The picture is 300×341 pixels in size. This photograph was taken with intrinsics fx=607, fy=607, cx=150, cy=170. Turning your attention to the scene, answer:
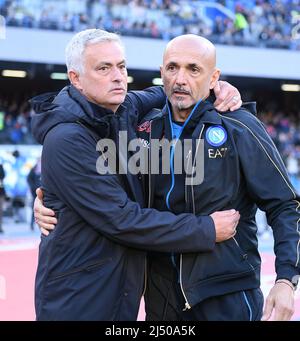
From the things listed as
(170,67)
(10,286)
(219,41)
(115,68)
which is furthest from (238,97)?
(219,41)

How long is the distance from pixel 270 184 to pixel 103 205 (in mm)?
782

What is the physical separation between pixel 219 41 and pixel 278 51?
95.9 inches

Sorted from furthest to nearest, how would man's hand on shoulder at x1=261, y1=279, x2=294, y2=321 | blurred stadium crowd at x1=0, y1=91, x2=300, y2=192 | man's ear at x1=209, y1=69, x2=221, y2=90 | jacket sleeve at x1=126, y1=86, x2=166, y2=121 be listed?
blurred stadium crowd at x1=0, y1=91, x2=300, y2=192 < jacket sleeve at x1=126, y1=86, x2=166, y2=121 < man's ear at x1=209, y1=69, x2=221, y2=90 < man's hand on shoulder at x1=261, y1=279, x2=294, y2=321

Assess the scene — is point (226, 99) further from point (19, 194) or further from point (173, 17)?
point (173, 17)

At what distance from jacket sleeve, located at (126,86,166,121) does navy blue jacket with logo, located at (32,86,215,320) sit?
511 millimetres

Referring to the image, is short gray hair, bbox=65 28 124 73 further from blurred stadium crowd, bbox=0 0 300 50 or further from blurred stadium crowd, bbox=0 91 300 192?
blurred stadium crowd, bbox=0 0 300 50

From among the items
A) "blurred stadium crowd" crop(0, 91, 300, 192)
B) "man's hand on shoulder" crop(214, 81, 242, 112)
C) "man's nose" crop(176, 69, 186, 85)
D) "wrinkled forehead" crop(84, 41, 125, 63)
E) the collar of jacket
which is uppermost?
"blurred stadium crowd" crop(0, 91, 300, 192)

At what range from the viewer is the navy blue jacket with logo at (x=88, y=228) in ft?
8.71

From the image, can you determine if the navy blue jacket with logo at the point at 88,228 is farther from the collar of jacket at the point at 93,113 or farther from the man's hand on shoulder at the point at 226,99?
the man's hand on shoulder at the point at 226,99

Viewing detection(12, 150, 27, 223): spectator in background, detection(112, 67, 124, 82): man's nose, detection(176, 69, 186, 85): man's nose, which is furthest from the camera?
detection(12, 150, 27, 223): spectator in background

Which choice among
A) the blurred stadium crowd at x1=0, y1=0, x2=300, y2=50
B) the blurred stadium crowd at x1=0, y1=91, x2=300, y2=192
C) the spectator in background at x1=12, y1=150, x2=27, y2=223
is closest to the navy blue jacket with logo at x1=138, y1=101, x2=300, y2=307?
the spectator in background at x1=12, y1=150, x2=27, y2=223

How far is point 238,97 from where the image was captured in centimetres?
310

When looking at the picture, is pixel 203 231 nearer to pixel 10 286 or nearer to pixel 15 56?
pixel 10 286

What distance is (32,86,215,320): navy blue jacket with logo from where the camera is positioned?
2654 mm
